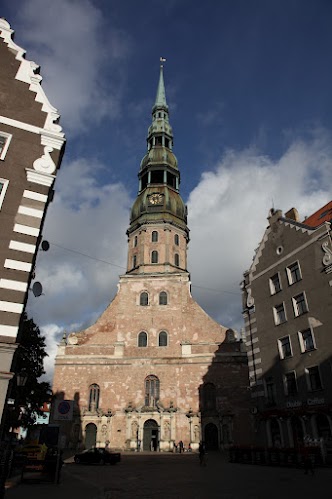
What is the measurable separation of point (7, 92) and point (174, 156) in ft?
127

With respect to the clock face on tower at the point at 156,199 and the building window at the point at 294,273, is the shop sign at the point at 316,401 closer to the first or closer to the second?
the building window at the point at 294,273

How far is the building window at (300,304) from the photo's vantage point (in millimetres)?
20517

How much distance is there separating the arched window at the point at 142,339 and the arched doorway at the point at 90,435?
8.24 metres

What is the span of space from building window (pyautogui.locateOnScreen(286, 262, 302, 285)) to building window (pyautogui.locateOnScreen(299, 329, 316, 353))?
9.56 feet

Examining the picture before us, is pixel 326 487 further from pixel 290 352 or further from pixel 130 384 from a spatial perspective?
pixel 130 384

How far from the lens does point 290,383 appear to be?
20.5 meters

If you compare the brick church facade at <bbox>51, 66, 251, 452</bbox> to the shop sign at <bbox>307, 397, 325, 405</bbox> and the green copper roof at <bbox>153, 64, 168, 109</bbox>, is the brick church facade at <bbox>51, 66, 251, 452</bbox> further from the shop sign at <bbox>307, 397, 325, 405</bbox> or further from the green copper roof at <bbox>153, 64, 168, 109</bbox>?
the green copper roof at <bbox>153, 64, 168, 109</bbox>

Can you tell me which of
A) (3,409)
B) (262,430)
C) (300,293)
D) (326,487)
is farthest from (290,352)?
(3,409)

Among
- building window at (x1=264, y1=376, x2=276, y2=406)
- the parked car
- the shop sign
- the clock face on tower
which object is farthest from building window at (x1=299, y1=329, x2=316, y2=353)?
the clock face on tower

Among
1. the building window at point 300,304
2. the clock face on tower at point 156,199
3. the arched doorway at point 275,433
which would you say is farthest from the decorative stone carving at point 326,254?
the clock face on tower at point 156,199

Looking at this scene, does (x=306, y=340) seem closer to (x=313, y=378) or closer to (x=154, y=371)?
(x=313, y=378)

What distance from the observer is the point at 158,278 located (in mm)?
40031

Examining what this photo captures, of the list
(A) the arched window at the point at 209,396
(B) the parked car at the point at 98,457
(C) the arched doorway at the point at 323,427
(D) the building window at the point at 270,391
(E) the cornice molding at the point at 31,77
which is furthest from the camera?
(A) the arched window at the point at 209,396

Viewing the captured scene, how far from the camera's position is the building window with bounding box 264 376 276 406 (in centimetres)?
2138
